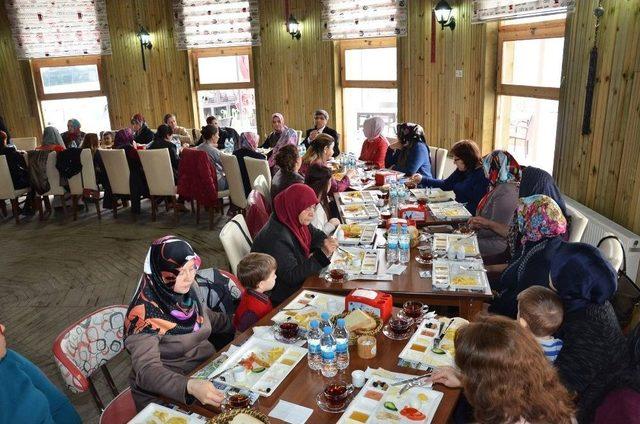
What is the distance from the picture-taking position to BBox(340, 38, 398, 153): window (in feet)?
24.6

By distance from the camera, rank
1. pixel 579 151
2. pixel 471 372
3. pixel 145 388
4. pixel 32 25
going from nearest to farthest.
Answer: pixel 471 372 < pixel 145 388 < pixel 579 151 < pixel 32 25

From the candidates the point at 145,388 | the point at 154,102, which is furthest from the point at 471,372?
the point at 154,102

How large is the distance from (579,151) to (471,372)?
11.4 feet

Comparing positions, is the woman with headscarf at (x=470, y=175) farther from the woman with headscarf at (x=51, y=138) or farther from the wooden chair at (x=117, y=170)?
the woman with headscarf at (x=51, y=138)

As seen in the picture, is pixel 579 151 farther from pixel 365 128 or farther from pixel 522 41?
pixel 365 128

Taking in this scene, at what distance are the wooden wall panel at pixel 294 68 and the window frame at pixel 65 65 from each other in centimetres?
317

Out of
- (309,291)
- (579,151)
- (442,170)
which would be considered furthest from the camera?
(442,170)

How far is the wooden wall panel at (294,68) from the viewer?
796 centimetres

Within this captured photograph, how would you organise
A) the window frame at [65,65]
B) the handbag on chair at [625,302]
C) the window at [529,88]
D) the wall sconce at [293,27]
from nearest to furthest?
the handbag on chair at [625,302]
the window at [529,88]
the wall sconce at [293,27]
the window frame at [65,65]

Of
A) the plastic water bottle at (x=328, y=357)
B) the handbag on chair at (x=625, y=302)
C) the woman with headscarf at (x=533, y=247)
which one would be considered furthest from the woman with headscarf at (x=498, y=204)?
the plastic water bottle at (x=328, y=357)

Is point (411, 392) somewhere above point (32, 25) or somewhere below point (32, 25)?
below

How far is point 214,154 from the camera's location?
21.1 feet

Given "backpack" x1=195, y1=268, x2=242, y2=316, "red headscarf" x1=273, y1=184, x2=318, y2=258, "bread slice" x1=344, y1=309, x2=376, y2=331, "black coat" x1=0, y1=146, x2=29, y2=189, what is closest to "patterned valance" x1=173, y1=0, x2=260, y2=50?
"black coat" x1=0, y1=146, x2=29, y2=189

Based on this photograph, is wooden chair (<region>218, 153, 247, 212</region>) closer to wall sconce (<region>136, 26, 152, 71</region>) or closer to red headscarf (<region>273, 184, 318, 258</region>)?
red headscarf (<region>273, 184, 318, 258</region>)
